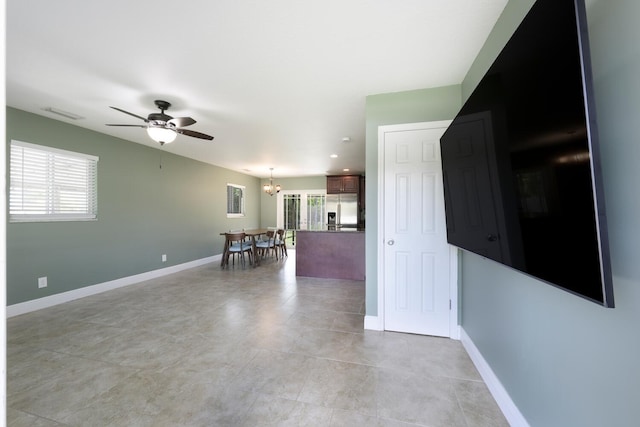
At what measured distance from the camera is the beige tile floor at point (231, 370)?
155cm

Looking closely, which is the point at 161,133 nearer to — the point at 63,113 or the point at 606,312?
the point at 63,113

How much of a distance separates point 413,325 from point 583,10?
100 inches

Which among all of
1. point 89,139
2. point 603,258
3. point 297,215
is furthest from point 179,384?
point 297,215

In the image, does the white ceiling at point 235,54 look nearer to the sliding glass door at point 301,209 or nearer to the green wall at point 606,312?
the green wall at point 606,312

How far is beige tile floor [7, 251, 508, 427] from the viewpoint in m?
1.55

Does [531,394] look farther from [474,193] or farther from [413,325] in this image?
[413,325]

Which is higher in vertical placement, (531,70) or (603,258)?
(531,70)

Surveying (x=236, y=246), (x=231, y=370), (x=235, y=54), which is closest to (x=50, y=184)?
(x=236, y=246)

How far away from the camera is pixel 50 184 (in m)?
A: 3.38

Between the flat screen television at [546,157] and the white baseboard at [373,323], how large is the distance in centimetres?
162

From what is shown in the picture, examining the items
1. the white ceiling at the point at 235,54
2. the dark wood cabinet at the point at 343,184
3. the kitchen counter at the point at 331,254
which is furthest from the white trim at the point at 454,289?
the dark wood cabinet at the point at 343,184

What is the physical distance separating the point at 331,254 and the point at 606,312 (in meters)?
4.12

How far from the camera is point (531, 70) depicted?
0.94 m

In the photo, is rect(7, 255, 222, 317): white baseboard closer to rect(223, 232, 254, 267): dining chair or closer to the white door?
rect(223, 232, 254, 267): dining chair
